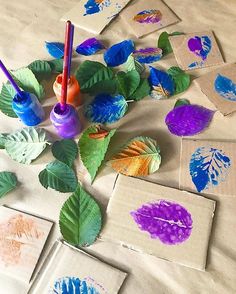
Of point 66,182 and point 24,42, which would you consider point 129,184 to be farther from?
point 24,42

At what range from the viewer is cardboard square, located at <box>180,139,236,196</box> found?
57cm

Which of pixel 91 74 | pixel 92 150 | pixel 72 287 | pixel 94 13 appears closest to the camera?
pixel 72 287

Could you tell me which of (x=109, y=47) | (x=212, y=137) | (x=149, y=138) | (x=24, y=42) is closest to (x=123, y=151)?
(x=149, y=138)

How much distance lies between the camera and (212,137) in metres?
0.64

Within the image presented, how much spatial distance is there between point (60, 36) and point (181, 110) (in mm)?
364

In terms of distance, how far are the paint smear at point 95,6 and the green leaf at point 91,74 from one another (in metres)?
0.19

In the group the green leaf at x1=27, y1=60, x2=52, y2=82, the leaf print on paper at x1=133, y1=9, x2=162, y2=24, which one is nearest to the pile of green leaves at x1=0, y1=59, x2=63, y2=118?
the green leaf at x1=27, y1=60, x2=52, y2=82

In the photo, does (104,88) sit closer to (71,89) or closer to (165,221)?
(71,89)

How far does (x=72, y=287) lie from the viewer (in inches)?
20.3

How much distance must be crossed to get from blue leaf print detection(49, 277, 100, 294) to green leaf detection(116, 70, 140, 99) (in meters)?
0.36

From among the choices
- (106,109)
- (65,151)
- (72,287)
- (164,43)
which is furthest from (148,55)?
(72,287)

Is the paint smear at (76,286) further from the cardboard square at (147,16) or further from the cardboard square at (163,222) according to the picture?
the cardboard square at (147,16)

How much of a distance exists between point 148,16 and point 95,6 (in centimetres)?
14

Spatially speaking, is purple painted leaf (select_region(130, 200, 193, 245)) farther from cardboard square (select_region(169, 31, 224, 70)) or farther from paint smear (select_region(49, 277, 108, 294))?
cardboard square (select_region(169, 31, 224, 70))
